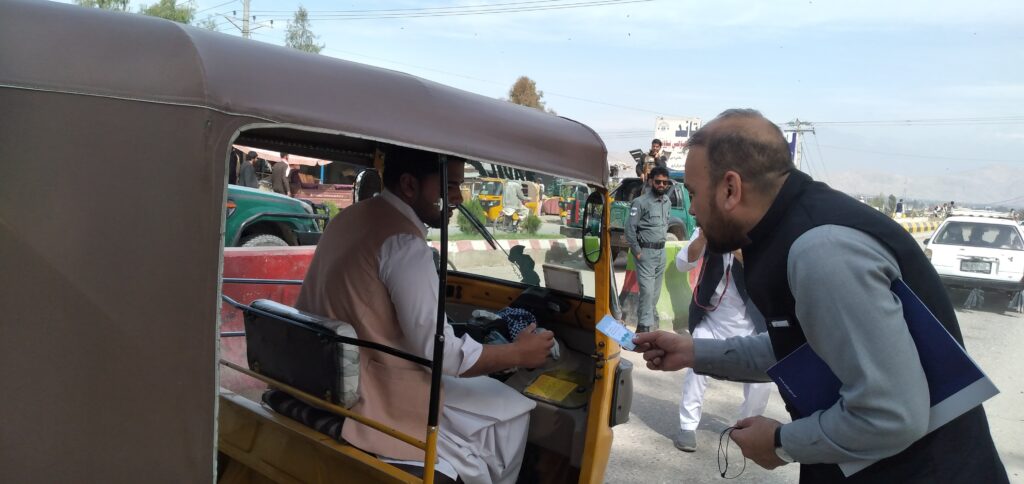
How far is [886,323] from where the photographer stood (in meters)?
1.53

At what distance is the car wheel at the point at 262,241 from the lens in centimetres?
832

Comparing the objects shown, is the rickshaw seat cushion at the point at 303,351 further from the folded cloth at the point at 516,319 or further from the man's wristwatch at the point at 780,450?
the man's wristwatch at the point at 780,450

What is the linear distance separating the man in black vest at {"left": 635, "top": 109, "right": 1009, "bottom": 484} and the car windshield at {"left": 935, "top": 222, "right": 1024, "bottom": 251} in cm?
1430

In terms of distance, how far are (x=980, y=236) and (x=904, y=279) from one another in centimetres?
1501

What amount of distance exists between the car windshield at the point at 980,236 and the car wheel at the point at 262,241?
1212 centimetres

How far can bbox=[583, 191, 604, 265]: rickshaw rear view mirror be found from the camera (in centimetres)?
315

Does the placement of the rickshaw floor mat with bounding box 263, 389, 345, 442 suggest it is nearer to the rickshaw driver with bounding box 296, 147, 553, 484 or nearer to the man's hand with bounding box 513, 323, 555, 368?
the rickshaw driver with bounding box 296, 147, 553, 484

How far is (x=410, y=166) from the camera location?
2.94m

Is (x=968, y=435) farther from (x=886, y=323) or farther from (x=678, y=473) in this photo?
(x=678, y=473)

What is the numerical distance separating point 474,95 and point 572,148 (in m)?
0.42

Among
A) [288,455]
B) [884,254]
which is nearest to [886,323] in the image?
[884,254]

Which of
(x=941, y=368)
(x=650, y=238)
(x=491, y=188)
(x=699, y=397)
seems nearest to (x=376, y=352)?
(x=491, y=188)

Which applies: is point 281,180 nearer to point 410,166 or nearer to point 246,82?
point 410,166

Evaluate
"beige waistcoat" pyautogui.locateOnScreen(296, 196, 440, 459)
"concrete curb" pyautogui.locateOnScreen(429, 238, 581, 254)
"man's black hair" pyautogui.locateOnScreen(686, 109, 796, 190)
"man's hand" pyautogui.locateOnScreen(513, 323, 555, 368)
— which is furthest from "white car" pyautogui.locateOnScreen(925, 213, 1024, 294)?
"man's black hair" pyautogui.locateOnScreen(686, 109, 796, 190)
